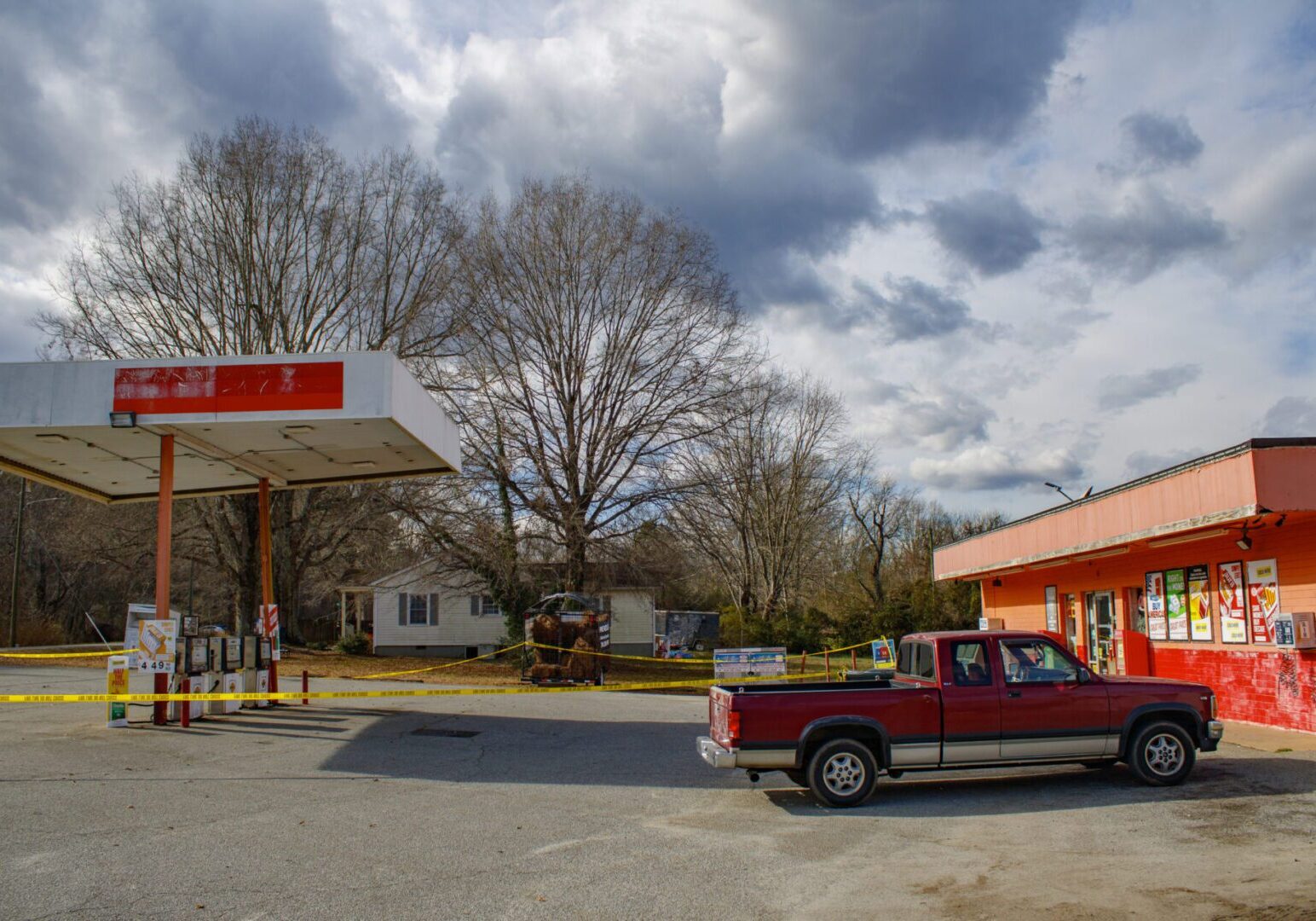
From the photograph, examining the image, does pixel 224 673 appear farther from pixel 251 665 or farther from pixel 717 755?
pixel 717 755

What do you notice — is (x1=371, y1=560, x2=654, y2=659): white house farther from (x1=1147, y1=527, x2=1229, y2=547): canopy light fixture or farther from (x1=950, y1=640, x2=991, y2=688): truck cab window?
(x1=950, y1=640, x2=991, y2=688): truck cab window

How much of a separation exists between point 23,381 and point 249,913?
411 inches

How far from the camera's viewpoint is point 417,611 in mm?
44031

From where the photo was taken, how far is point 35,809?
9414 mm

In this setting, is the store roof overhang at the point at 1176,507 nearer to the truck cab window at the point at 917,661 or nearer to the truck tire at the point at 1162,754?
the truck tire at the point at 1162,754

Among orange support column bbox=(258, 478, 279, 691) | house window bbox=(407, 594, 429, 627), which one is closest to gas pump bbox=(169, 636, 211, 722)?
orange support column bbox=(258, 478, 279, 691)

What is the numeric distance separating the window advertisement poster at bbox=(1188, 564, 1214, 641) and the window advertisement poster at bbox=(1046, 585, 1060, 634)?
6565mm

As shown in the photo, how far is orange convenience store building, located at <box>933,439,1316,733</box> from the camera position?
497 inches

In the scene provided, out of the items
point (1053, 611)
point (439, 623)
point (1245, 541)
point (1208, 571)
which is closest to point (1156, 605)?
point (1208, 571)

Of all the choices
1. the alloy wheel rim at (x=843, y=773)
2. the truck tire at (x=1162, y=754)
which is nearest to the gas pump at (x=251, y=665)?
the alloy wheel rim at (x=843, y=773)

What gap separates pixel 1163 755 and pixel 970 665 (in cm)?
228

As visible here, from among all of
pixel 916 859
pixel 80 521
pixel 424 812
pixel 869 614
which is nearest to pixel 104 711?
pixel 424 812

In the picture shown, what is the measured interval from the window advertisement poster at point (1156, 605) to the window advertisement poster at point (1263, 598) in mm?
2645

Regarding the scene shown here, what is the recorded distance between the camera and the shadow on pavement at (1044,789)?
31.2 feet
